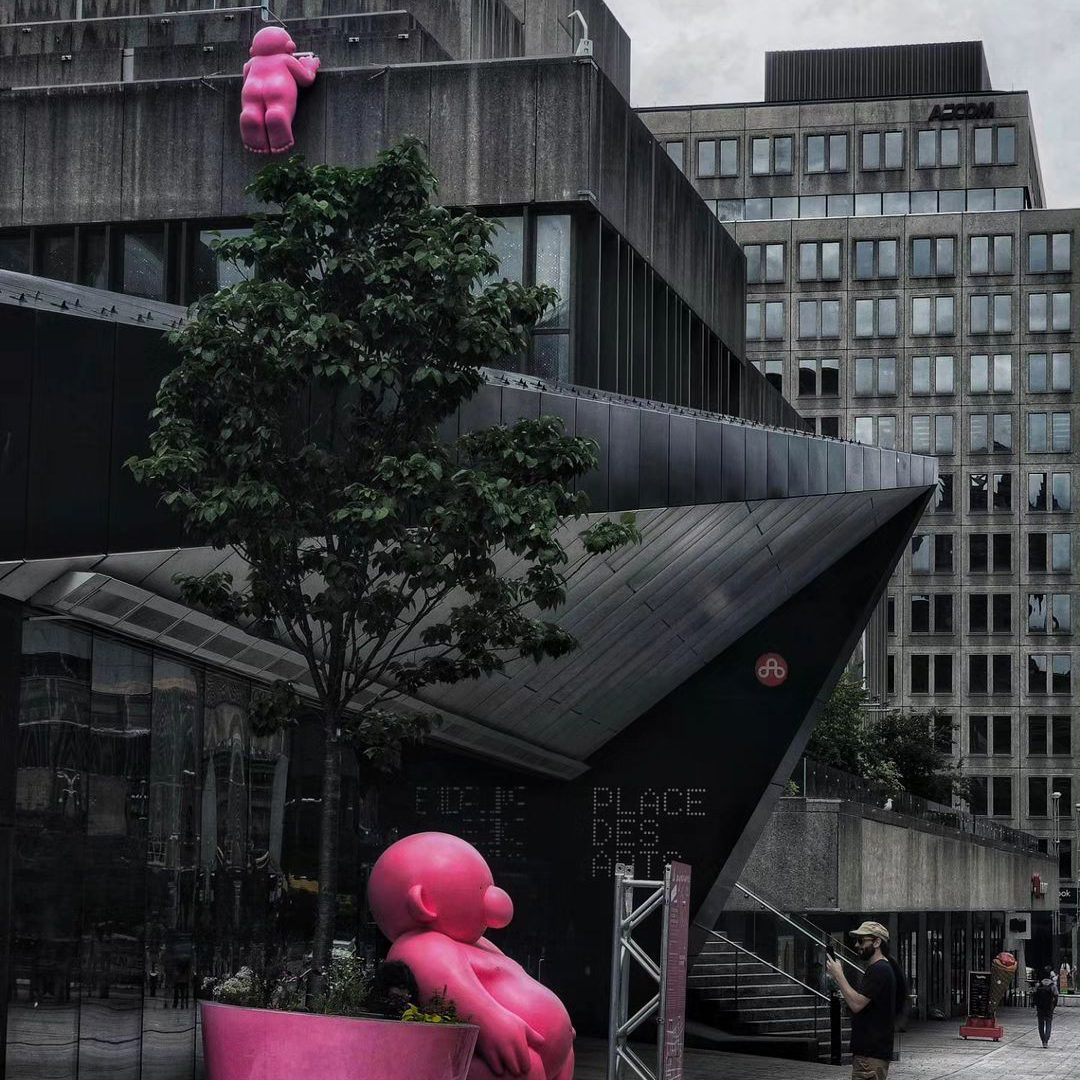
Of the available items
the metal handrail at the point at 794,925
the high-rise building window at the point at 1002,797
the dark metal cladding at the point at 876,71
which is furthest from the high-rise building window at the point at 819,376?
the metal handrail at the point at 794,925

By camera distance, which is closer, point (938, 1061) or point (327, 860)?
point (327, 860)

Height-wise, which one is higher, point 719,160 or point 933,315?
point 719,160

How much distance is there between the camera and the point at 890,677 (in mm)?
110938

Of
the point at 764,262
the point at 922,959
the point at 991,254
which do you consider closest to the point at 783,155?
the point at 764,262

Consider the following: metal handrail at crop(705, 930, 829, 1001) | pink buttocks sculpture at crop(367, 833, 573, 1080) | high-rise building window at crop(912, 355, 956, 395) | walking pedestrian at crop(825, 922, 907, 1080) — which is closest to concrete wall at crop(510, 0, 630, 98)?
metal handrail at crop(705, 930, 829, 1001)

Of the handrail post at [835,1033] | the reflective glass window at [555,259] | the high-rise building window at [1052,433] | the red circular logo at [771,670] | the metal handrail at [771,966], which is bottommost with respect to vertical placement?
the handrail post at [835,1033]

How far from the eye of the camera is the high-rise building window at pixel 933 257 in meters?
111

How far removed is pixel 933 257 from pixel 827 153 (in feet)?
34.3

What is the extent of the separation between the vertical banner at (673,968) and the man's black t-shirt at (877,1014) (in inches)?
102

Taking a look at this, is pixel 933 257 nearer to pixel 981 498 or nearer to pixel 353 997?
pixel 981 498

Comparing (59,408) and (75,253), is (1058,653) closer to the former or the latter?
(75,253)

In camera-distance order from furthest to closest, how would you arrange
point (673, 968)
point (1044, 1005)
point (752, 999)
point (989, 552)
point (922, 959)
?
point (989, 552), point (922, 959), point (1044, 1005), point (752, 999), point (673, 968)

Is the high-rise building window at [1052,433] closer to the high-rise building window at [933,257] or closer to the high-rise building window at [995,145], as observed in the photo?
the high-rise building window at [933,257]

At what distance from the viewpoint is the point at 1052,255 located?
11000 cm
